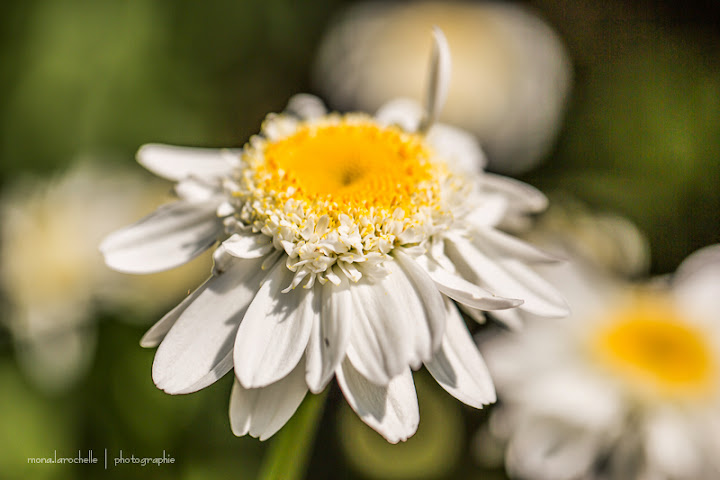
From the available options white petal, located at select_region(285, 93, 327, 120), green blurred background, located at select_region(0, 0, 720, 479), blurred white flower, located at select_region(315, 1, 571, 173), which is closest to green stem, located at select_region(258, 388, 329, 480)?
white petal, located at select_region(285, 93, 327, 120)

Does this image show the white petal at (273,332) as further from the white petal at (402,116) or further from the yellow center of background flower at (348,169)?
the white petal at (402,116)

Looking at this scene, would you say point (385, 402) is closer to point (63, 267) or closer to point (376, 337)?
point (376, 337)

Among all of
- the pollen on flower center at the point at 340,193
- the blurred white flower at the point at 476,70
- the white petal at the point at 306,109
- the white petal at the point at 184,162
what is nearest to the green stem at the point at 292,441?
the pollen on flower center at the point at 340,193

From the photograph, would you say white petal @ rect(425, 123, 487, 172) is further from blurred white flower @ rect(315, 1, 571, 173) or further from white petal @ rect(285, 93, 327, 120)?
blurred white flower @ rect(315, 1, 571, 173)

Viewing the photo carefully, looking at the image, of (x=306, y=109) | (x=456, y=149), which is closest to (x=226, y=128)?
(x=306, y=109)

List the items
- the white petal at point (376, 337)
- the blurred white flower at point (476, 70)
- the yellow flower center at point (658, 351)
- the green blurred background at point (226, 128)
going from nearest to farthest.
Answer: the white petal at point (376, 337) < the yellow flower center at point (658, 351) < the green blurred background at point (226, 128) < the blurred white flower at point (476, 70)
